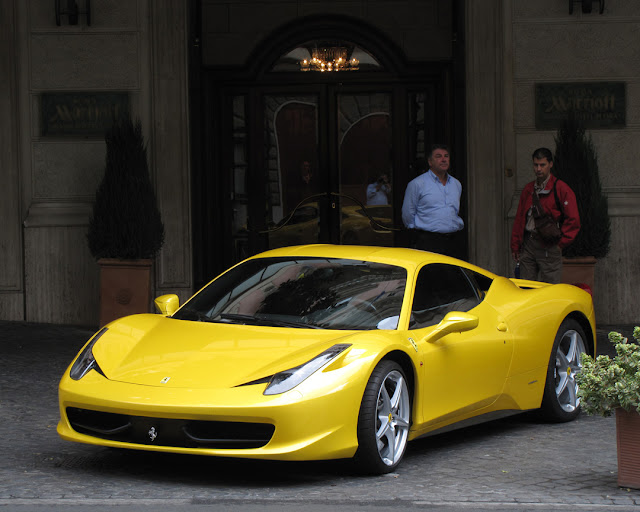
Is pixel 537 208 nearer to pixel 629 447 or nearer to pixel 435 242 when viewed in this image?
pixel 435 242

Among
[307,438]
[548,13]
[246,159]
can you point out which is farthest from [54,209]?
[307,438]

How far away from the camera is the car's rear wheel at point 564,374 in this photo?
751 cm

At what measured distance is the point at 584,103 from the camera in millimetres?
12984

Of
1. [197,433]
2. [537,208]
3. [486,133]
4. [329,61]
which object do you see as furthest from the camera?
[329,61]

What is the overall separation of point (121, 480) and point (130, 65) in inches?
319

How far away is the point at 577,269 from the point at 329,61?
4268 mm

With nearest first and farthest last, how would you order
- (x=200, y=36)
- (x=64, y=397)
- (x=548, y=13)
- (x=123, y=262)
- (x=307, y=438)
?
(x=307, y=438) < (x=64, y=397) < (x=123, y=262) < (x=548, y=13) < (x=200, y=36)

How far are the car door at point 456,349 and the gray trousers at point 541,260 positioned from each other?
3.15 meters

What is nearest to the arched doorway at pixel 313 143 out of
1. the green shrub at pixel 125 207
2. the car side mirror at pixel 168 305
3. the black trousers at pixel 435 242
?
the green shrub at pixel 125 207

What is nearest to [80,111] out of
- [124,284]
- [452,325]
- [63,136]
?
[63,136]

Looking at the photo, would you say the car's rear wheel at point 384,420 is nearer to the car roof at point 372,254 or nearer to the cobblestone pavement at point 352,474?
the cobblestone pavement at point 352,474

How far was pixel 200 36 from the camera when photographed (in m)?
13.9

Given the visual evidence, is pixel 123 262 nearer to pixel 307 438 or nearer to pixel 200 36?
pixel 200 36

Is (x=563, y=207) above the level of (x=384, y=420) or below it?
above
